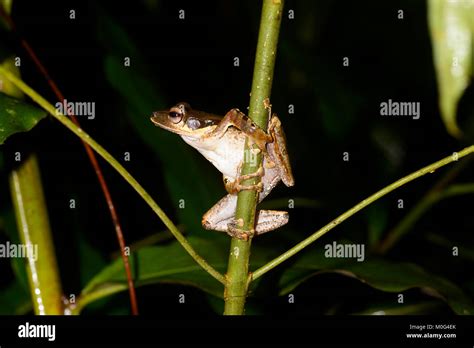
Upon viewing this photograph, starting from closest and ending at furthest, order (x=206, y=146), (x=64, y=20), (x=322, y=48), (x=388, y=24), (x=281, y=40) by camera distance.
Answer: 1. (x=206, y=146)
2. (x=281, y=40)
3. (x=64, y=20)
4. (x=388, y=24)
5. (x=322, y=48)

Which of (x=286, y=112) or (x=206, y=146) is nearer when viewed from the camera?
(x=206, y=146)

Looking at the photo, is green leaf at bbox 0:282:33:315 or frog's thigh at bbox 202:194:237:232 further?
green leaf at bbox 0:282:33:315

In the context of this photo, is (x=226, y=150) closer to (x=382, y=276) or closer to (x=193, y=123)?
(x=193, y=123)

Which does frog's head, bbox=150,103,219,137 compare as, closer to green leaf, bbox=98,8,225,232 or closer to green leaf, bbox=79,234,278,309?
green leaf, bbox=79,234,278,309

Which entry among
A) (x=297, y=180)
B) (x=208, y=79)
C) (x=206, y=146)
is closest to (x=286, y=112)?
(x=297, y=180)

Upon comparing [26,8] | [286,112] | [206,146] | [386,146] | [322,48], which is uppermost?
Result: [322,48]

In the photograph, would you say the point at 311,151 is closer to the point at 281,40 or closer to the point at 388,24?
the point at 281,40
